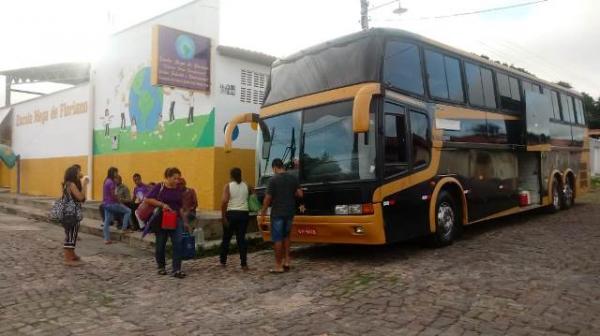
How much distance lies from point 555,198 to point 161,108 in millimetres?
10709

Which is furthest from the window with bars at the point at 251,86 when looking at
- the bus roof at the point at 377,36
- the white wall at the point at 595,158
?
the white wall at the point at 595,158

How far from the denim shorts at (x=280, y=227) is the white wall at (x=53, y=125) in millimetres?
11531

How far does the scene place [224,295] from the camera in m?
6.25

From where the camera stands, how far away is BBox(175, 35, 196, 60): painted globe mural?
434 inches

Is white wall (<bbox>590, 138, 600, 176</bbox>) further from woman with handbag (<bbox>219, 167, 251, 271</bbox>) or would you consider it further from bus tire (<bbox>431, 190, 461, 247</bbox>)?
woman with handbag (<bbox>219, 167, 251, 271</bbox>)

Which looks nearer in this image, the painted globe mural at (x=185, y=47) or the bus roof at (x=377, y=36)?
the bus roof at (x=377, y=36)

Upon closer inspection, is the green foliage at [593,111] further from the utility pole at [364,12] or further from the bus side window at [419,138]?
the bus side window at [419,138]

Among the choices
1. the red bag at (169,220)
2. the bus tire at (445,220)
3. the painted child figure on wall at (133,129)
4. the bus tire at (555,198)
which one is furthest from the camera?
the painted child figure on wall at (133,129)

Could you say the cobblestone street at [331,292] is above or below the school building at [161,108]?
below

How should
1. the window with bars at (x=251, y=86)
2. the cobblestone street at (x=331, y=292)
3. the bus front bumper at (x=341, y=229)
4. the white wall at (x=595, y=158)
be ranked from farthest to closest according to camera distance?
the white wall at (x=595, y=158), the window with bars at (x=251, y=86), the bus front bumper at (x=341, y=229), the cobblestone street at (x=331, y=292)

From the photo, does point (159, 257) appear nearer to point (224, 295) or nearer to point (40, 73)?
point (224, 295)

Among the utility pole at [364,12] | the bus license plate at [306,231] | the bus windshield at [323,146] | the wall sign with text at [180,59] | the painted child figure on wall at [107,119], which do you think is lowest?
the bus license plate at [306,231]

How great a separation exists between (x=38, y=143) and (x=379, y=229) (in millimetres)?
17432

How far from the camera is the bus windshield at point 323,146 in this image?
7.35m
